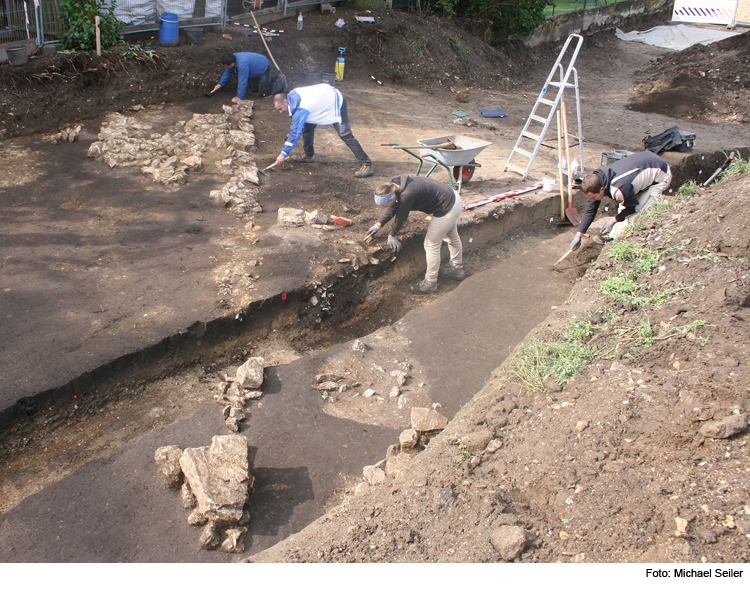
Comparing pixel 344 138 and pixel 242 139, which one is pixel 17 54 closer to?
pixel 242 139

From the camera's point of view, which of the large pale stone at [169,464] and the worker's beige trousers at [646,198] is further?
the worker's beige trousers at [646,198]

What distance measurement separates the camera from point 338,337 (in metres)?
6.09

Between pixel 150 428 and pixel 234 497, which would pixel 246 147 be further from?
pixel 234 497

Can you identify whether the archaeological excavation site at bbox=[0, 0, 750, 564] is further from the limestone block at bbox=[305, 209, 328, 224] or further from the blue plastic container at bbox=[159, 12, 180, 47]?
the blue plastic container at bbox=[159, 12, 180, 47]

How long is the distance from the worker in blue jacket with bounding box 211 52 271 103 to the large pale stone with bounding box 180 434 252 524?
841 centimetres

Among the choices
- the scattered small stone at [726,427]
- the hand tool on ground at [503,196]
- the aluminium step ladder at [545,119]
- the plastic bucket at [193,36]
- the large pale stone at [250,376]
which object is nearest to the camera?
the scattered small stone at [726,427]

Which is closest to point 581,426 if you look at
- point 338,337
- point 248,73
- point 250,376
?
point 250,376

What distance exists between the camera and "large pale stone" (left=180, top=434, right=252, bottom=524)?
3389 millimetres

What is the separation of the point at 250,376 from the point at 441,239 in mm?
3154

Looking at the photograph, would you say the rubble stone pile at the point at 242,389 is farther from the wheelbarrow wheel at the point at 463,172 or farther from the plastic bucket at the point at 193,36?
the plastic bucket at the point at 193,36

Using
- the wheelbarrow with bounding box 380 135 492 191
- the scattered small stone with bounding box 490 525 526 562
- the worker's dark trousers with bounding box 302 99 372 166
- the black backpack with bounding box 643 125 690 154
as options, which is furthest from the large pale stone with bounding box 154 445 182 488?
the black backpack with bounding box 643 125 690 154

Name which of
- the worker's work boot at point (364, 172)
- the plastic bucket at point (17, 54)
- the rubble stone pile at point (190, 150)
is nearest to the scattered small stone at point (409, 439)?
the rubble stone pile at point (190, 150)

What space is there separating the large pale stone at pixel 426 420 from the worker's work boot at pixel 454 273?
3338 millimetres

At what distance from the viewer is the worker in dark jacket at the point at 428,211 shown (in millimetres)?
5961
